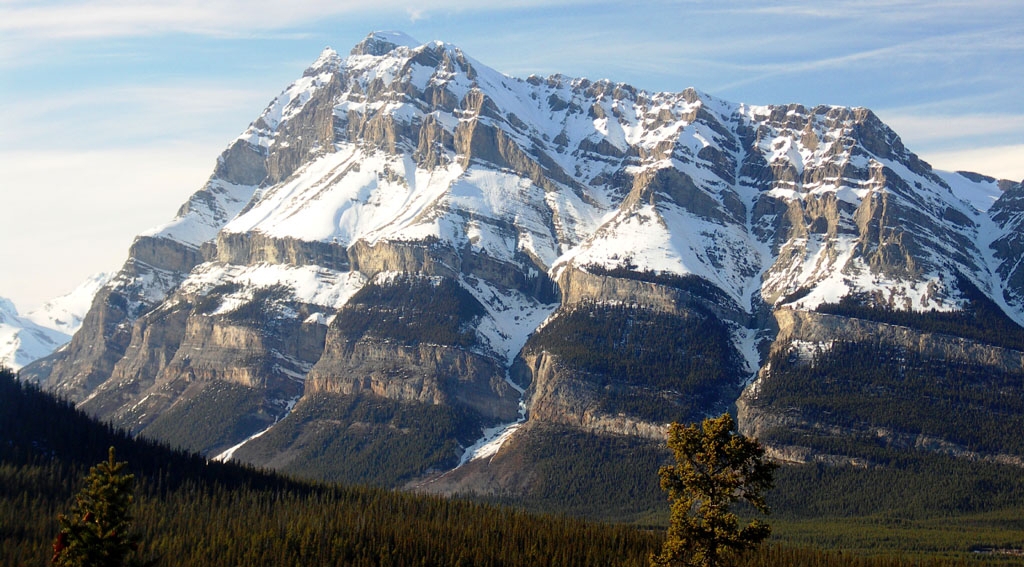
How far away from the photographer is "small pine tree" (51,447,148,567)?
307ft

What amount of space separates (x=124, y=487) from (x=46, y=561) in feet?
234

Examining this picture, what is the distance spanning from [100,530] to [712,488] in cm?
4402

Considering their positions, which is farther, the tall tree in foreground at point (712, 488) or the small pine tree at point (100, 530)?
the tall tree in foreground at point (712, 488)

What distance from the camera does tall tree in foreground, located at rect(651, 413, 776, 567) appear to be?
95.4 metres

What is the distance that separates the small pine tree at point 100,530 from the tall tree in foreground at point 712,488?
38.7 m

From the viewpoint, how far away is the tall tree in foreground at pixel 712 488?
313 feet

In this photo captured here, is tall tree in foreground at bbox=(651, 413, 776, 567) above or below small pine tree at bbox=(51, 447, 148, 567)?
above

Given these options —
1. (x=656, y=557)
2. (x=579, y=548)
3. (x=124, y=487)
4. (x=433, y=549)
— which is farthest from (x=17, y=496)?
(x=656, y=557)

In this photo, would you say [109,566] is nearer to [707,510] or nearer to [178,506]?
[707,510]

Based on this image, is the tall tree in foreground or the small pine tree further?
the tall tree in foreground

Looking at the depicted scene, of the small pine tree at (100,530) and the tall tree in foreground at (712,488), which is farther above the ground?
the tall tree in foreground at (712,488)

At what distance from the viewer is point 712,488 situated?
96.3m

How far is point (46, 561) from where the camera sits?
521 feet

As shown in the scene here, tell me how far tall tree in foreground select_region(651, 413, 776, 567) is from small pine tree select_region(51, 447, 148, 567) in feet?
127
